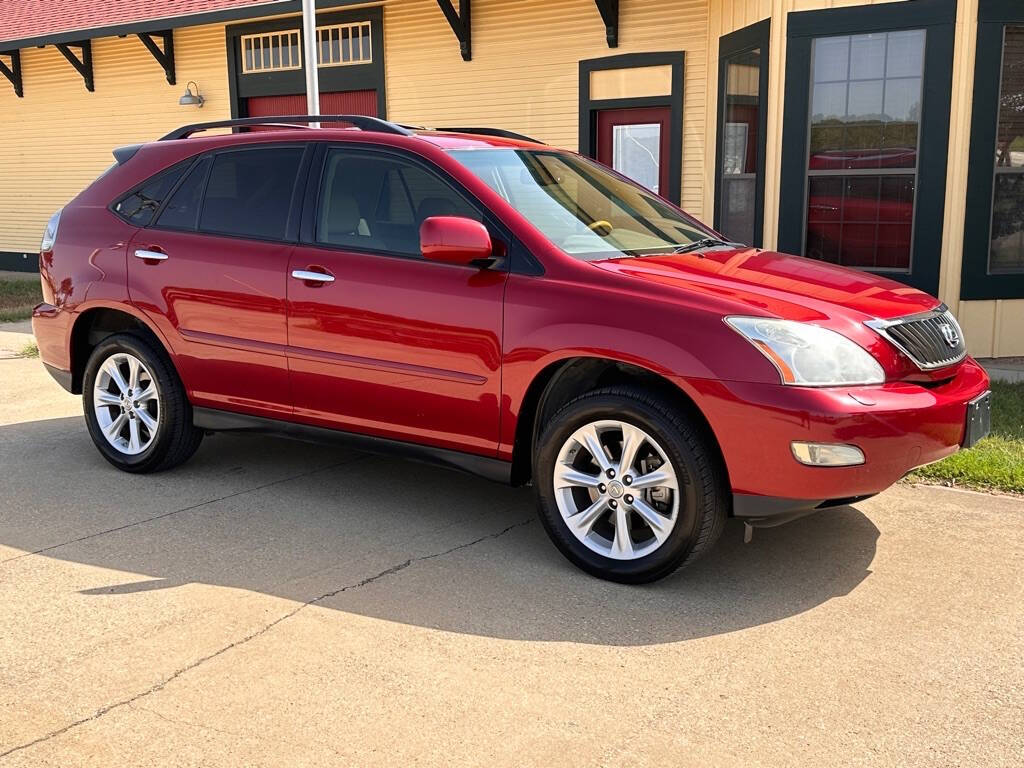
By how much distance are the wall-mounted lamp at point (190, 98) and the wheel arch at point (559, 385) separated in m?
12.4

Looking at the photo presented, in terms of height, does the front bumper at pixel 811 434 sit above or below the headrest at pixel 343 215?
below

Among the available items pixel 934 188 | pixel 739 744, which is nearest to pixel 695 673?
pixel 739 744

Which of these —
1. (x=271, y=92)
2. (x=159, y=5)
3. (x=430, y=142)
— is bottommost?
(x=430, y=142)

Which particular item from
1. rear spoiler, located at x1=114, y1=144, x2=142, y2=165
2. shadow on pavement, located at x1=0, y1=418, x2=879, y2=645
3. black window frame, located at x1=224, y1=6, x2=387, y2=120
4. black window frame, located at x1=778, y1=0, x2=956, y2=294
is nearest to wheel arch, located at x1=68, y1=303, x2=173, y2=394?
shadow on pavement, located at x1=0, y1=418, x2=879, y2=645

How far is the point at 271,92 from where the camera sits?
48.3 feet

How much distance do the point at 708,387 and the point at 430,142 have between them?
1880 millimetres

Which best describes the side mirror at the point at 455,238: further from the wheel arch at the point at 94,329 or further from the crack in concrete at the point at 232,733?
the crack in concrete at the point at 232,733

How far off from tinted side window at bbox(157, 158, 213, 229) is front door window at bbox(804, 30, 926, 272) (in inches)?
230

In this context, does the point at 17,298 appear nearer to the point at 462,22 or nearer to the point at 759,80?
the point at 462,22

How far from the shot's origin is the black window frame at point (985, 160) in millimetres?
8578

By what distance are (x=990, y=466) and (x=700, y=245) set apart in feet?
6.85

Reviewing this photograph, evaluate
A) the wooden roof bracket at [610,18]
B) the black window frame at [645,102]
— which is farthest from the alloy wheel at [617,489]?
the wooden roof bracket at [610,18]

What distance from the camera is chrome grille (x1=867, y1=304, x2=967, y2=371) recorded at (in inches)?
165

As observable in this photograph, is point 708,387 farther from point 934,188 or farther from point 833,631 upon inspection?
point 934,188
